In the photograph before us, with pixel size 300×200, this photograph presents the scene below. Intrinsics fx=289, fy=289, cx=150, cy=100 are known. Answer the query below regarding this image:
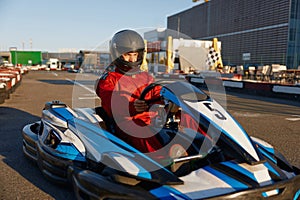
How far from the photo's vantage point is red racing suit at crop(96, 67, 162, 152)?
8.37 feet

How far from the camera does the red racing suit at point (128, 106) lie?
255 centimetres

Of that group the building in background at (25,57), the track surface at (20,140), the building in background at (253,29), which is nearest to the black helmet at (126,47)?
the track surface at (20,140)

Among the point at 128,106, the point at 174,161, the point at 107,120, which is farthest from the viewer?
the point at 107,120

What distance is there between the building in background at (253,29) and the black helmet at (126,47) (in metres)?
30.0

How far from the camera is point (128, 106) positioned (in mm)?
2814

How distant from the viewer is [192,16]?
56.2 metres

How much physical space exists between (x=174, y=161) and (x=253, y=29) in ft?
138

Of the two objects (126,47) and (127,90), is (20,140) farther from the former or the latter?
(126,47)

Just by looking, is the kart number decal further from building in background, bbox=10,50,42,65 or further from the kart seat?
building in background, bbox=10,50,42,65

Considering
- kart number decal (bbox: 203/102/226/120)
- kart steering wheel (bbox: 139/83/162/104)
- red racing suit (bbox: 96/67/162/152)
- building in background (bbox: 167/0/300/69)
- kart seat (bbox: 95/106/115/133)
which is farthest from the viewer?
building in background (bbox: 167/0/300/69)

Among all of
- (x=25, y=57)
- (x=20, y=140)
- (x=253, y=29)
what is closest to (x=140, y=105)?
(x=20, y=140)

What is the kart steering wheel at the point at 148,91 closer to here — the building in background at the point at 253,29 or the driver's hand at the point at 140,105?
the driver's hand at the point at 140,105

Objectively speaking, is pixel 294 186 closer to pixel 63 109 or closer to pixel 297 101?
pixel 63 109

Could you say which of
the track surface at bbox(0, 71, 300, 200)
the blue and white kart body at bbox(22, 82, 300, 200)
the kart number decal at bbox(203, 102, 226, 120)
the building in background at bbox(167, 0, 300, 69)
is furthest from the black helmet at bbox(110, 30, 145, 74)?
the building in background at bbox(167, 0, 300, 69)
